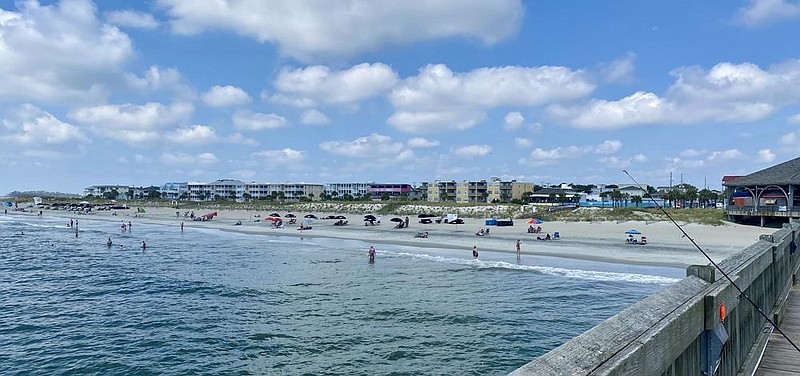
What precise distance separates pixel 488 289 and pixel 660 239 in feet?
105

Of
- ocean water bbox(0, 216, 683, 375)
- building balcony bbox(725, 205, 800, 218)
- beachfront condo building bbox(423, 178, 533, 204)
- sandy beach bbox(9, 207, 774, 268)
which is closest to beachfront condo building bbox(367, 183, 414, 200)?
beachfront condo building bbox(423, 178, 533, 204)

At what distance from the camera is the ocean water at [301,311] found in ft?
60.9

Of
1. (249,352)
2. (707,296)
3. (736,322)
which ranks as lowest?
(249,352)

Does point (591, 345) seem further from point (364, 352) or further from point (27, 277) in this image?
point (27, 277)

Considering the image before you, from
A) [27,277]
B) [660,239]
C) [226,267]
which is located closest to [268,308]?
[226,267]

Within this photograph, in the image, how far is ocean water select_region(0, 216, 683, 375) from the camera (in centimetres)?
1856

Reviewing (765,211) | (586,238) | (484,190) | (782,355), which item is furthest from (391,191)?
(782,355)

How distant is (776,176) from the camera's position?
63.7 m

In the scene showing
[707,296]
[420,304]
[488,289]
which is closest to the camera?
[707,296]

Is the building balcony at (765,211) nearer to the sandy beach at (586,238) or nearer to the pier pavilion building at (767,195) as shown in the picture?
the pier pavilion building at (767,195)

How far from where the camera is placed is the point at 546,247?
51188 mm

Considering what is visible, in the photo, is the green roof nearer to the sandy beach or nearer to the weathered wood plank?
the sandy beach

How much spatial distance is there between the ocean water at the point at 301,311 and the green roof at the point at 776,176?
35168 millimetres

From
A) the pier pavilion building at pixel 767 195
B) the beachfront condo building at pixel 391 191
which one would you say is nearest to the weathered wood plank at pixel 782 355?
the pier pavilion building at pixel 767 195
